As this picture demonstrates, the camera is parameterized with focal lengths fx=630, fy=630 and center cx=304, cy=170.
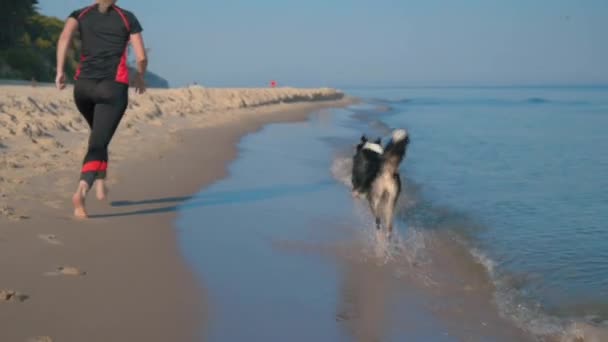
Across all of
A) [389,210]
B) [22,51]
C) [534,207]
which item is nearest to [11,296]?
[389,210]

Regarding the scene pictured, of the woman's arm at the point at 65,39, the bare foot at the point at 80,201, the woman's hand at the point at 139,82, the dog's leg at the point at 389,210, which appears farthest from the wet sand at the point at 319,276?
the woman's arm at the point at 65,39

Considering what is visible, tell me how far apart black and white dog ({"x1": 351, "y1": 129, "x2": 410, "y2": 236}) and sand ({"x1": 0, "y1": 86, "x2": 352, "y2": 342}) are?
1.88 m

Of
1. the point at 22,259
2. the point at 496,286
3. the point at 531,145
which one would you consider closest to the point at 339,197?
the point at 496,286

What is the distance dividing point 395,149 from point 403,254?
968mm

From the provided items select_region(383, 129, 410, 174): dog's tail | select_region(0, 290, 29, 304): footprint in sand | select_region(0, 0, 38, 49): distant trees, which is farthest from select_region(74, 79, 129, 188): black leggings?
select_region(0, 0, 38, 49): distant trees

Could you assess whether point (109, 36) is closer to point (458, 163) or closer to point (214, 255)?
point (214, 255)

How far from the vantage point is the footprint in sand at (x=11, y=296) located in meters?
3.18

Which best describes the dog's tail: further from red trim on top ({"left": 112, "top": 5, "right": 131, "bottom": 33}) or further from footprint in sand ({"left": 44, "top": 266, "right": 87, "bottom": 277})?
footprint in sand ({"left": 44, "top": 266, "right": 87, "bottom": 277})

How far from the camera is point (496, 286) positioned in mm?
4586

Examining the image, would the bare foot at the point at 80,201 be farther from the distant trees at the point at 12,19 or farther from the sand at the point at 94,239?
the distant trees at the point at 12,19

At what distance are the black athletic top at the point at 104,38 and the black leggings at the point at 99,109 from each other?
0.24 feet

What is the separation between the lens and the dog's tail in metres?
5.62

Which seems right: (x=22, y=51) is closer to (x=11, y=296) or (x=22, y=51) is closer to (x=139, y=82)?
(x=139, y=82)

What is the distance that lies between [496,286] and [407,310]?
3.43 ft
